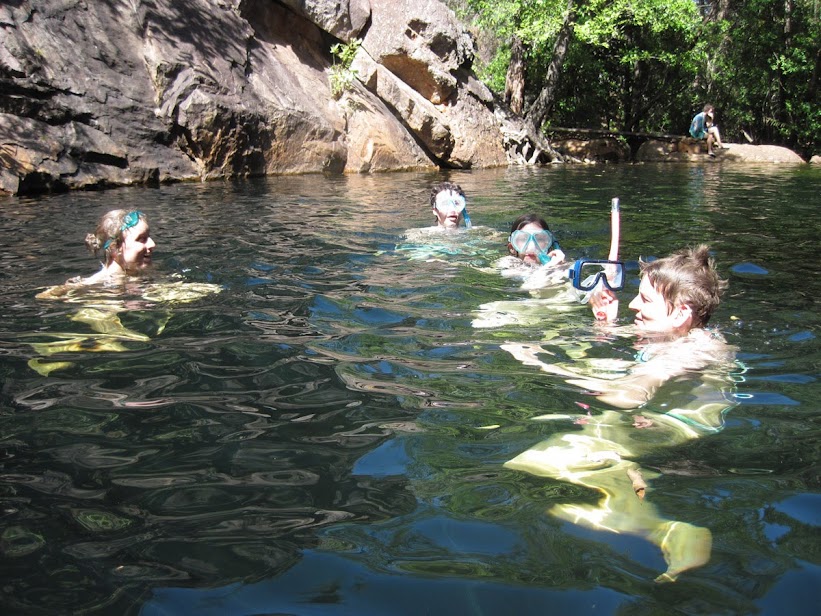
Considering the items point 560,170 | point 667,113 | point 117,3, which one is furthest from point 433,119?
point 667,113

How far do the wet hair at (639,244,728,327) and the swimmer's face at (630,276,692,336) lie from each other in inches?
0.9

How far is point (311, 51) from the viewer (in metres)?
19.2

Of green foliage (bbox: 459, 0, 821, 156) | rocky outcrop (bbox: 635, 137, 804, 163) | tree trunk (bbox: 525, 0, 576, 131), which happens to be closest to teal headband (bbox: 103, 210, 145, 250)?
green foliage (bbox: 459, 0, 821, 156)

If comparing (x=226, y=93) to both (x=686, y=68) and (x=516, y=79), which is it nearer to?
(x=516, y=79)

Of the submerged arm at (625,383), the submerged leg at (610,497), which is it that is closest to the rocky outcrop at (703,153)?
the submerged arm at (625,383)

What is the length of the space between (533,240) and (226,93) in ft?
37.1

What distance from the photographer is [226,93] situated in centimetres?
1499

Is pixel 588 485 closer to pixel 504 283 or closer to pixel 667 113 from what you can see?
pixel 504 283

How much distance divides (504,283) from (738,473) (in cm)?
313

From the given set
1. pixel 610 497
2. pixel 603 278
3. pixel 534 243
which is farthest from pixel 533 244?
pixel 610 497

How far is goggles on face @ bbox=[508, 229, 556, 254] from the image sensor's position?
5.63m

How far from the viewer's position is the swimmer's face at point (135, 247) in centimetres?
547

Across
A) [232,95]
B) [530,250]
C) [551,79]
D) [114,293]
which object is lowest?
[114,293]

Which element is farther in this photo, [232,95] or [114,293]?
[232,95]
